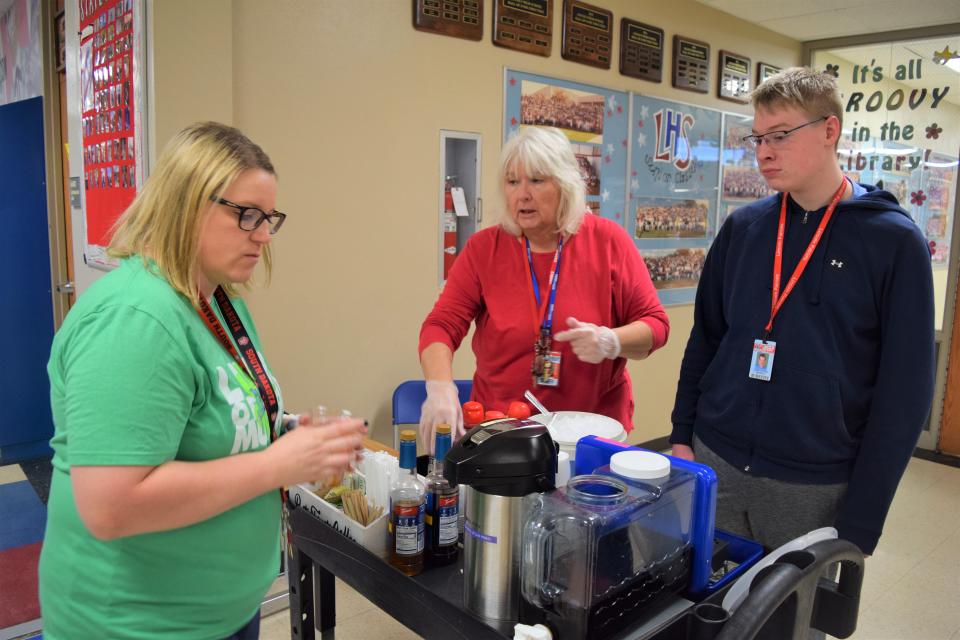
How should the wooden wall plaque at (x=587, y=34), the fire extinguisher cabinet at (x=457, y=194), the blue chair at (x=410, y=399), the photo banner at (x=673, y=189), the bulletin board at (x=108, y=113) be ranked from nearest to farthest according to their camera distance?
the bulletin board at (x=108, y=113) < the blue chair at (x=410, y=399) < the fire extinguisher cabinet at (x=457, y=194) < the wooden wall plaque at (x=587, y=34) < the photo banner at (x=673, y=189)

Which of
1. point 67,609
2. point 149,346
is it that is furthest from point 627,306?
point 67,609

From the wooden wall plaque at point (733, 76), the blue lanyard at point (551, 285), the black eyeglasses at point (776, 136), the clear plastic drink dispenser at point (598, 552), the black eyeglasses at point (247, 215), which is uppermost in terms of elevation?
the wooden wall plaque at point (733, 76)

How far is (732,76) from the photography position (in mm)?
4723

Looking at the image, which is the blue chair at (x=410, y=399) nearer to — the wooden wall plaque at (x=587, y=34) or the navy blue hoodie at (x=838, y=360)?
the navy blue hoodie at (x=838, y=360)

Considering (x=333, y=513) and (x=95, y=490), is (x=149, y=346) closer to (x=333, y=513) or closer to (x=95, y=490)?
(x=95, y=490)

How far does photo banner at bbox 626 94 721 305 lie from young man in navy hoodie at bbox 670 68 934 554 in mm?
2540

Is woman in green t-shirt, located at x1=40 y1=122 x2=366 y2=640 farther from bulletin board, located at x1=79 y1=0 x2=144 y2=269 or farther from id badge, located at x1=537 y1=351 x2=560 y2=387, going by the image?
bulletin board, located at x1=79 y1=0 x2=144 y2=269

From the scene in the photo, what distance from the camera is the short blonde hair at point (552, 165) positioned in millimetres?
1893

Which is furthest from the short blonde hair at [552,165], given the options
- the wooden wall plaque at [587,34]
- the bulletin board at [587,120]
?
the wooden wall plaque at [587,34]

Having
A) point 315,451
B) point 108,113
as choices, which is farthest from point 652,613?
point 108,113

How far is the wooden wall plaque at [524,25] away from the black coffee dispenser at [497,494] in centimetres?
277

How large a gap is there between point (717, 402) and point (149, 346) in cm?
137

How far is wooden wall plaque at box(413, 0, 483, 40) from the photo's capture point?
307cm

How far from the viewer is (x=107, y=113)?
2.55 m
